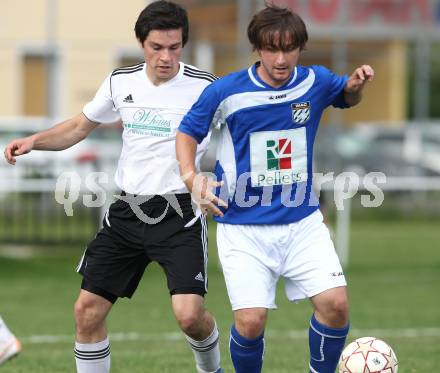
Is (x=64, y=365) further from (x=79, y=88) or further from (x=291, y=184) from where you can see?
(x=79, y=88)

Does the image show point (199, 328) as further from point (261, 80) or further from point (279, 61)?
point (279, 61)

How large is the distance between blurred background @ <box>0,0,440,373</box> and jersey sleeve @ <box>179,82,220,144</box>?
8049 mm

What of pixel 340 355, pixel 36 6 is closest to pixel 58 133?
pixel 340 355

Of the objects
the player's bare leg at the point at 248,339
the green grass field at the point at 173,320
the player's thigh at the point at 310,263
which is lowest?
the green grass field at the point at 173,320

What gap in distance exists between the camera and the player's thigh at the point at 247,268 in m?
5.82

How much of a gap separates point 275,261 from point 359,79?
1038mm

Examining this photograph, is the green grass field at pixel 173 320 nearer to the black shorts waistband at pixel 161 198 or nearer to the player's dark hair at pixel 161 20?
the black shorts waistband at pixel 161 198

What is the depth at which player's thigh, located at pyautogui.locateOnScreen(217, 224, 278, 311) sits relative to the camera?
5.82 meters

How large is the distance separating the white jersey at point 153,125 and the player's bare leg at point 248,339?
0.83 m

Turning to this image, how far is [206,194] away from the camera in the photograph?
5.68m

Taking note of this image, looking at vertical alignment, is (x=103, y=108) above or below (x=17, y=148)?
above

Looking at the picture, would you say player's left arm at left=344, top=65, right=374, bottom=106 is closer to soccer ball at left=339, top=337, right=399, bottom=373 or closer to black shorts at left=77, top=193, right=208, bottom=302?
black shorts at left=77, top=193, right=208, bottom=302

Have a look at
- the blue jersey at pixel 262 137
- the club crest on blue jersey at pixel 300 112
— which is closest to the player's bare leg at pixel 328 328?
the blue jersey at pixel 262 137

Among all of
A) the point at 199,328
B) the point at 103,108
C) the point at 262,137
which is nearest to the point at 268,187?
the point at 262,137
